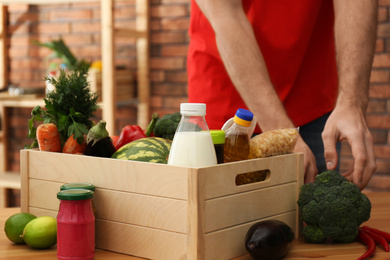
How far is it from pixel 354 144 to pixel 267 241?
0.50 m

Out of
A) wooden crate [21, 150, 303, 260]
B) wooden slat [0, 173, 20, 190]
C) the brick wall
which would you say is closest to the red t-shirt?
wooden crate [21, 150, 303, 260]

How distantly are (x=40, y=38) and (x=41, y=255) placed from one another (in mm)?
3197

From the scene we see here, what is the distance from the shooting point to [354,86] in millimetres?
1608

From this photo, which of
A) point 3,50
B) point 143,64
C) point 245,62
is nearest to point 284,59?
point 245,62

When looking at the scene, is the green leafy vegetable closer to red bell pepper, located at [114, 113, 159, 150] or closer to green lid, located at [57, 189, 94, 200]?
red bell pepper, located at [114, 113, 159, 150]

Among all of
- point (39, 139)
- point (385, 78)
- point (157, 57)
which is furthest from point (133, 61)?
point (39, 139)

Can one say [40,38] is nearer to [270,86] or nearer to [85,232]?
[270,86]

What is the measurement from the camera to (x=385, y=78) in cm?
307

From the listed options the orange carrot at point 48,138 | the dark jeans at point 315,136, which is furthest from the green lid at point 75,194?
the dark jeans at point 315,136

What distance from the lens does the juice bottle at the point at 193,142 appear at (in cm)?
107

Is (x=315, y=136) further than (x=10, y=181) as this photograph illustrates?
No

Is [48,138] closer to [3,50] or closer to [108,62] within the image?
[108,62]

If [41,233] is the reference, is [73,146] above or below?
above

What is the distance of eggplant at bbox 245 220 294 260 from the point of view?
1081mm
